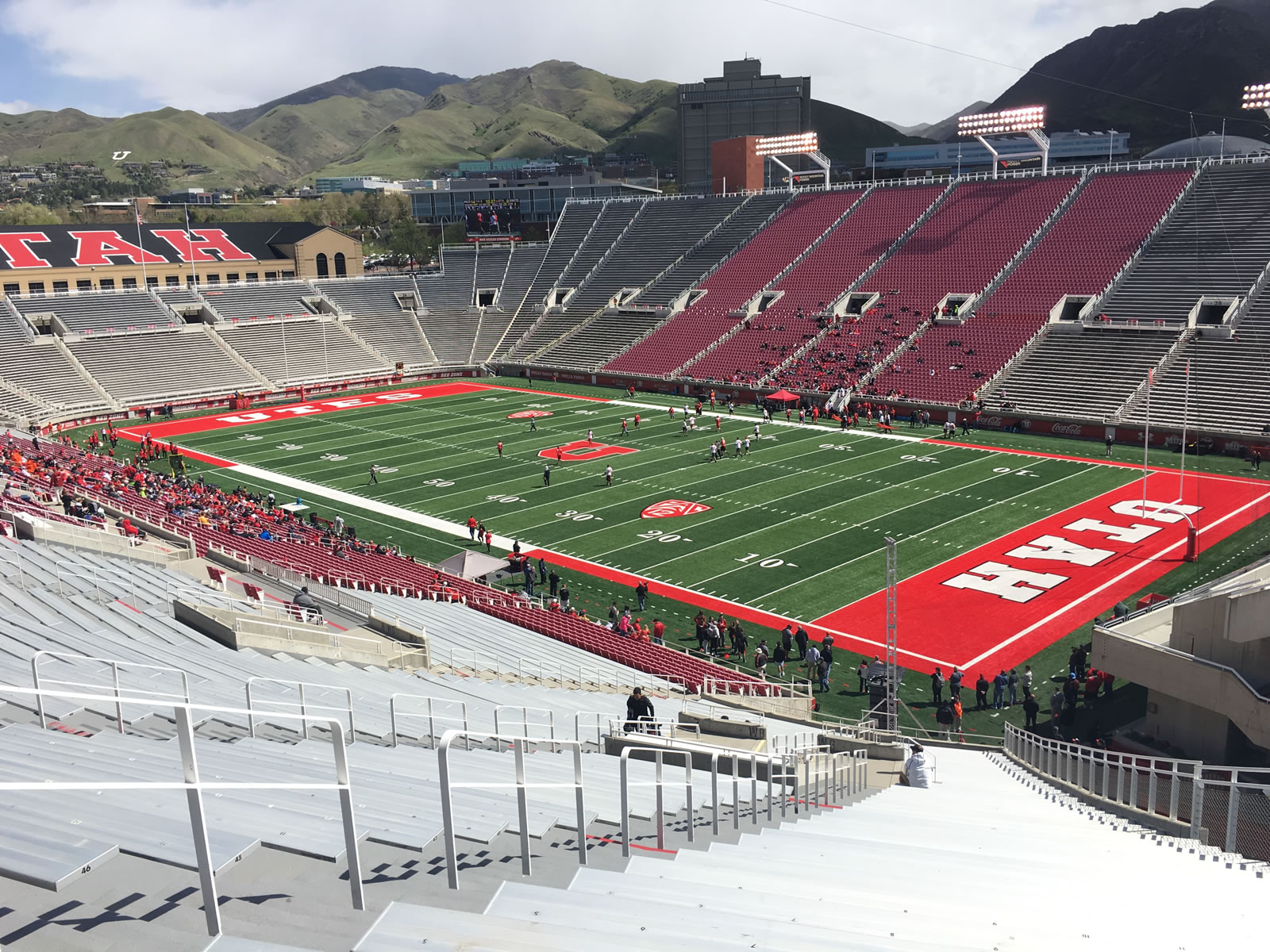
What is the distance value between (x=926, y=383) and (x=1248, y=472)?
15.3 metres

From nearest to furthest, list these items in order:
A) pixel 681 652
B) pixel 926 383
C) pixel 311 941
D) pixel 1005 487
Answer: pixel 311 941, pixel 681 652, pixel 1005 487, pixel 926 383

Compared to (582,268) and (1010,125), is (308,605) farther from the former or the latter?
(582,268)

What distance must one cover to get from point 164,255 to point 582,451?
44.0m

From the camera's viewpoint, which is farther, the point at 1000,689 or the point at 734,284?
the point at 734,284

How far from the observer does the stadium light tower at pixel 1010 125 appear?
56281 millimetres

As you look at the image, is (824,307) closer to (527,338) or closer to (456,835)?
(527,338)

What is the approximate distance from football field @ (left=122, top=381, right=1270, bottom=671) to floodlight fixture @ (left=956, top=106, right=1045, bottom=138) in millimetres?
24625

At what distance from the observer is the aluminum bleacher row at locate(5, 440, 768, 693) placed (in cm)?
1967

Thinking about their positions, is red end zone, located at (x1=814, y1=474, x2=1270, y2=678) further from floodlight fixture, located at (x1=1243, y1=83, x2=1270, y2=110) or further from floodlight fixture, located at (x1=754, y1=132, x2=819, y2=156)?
floodlight fixture, located at (x1=754, y1=132, x2=819, y2=156)

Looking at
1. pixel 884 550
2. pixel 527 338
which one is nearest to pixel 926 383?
pixel 884 550

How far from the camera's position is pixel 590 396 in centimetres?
5431

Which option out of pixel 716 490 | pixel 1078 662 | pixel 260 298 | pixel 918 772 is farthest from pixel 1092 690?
pixel 260 298

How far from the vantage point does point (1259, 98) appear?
1933 inches

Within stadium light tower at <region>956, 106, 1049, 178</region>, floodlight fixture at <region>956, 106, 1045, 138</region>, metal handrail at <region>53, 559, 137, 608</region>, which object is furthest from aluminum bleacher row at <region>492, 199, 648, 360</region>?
metal handrail at <region>53, 559, 137, 608</region>
